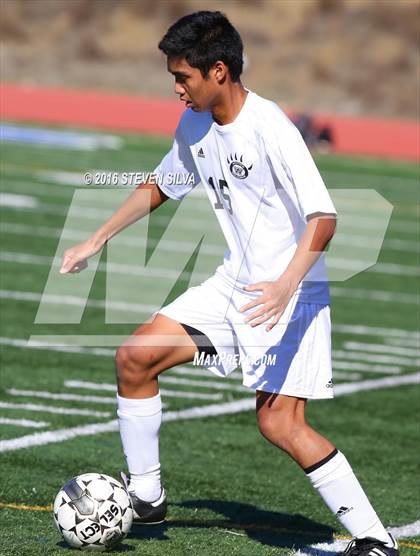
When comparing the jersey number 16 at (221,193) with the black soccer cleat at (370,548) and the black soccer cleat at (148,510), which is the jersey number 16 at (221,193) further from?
the black soccer cleat at (370,548)

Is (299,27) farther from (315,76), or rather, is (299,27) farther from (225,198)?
(225,198)

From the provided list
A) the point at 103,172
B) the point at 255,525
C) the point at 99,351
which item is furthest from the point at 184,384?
the point at 103,172

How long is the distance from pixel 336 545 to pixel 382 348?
5837mm

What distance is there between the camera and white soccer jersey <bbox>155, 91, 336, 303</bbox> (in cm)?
542

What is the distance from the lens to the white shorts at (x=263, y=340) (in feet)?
18.2

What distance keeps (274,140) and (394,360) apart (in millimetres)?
6120

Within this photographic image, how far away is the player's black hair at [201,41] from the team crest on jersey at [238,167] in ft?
1.20

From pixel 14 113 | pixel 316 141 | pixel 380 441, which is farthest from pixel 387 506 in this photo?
pixel 14 113

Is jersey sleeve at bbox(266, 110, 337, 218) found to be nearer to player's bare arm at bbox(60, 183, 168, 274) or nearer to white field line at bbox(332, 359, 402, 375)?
player's bare arm at bbox(60, 183, 168, 274)

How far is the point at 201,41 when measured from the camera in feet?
17.7

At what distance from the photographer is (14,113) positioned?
3547cm

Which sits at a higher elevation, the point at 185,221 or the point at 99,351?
the point at 185,221

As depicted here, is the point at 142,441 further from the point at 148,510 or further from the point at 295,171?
the point at 295,171

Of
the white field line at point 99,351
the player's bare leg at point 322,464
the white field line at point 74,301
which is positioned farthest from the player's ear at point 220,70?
the white field line at point 74,301
